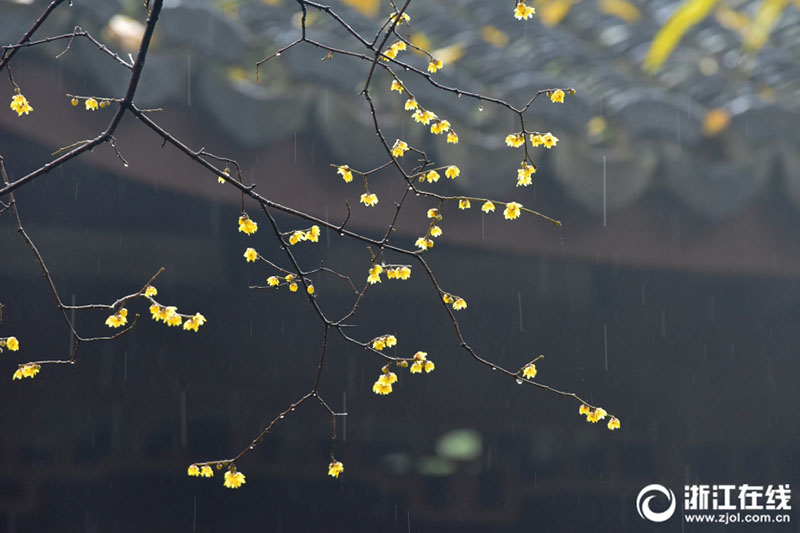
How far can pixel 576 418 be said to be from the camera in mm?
3736

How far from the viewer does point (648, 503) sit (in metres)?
3.69

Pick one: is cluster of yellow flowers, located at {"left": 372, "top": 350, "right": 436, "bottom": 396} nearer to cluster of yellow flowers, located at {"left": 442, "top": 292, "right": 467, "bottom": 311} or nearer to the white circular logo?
cluster of yellow flowers, located at {"left": 442, "top": 292, "right": 467, "bottom": 311}

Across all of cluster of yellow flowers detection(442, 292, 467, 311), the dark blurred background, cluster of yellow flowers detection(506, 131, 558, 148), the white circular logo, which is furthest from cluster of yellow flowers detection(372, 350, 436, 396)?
the white circular logo

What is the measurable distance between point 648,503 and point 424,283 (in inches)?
54.9

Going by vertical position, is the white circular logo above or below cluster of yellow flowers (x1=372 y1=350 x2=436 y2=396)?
below

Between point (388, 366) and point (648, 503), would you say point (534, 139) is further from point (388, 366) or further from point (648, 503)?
point (648, 503)

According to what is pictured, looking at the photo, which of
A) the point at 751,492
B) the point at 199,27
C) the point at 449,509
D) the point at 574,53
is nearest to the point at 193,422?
the point at 449,509

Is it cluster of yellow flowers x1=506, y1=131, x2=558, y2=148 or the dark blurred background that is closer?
cluster of yellow flowers x1=506, y1=131, x2=558, y2=148

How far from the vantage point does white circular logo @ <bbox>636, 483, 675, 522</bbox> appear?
12.0 feet

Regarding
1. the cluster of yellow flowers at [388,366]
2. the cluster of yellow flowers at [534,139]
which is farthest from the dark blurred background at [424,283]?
the cluster of yellow flowers at [388,366]

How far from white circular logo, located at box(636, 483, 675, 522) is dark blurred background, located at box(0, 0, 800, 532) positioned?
4cm

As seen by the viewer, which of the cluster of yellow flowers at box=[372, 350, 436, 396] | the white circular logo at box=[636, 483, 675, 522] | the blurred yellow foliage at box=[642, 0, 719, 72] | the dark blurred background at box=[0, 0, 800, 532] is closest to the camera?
the cluster of yellow flowers at box=[372, 350, 436, 396]

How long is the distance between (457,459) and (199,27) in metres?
2.08

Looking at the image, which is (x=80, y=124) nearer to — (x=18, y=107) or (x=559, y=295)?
(x=18, y=107)
